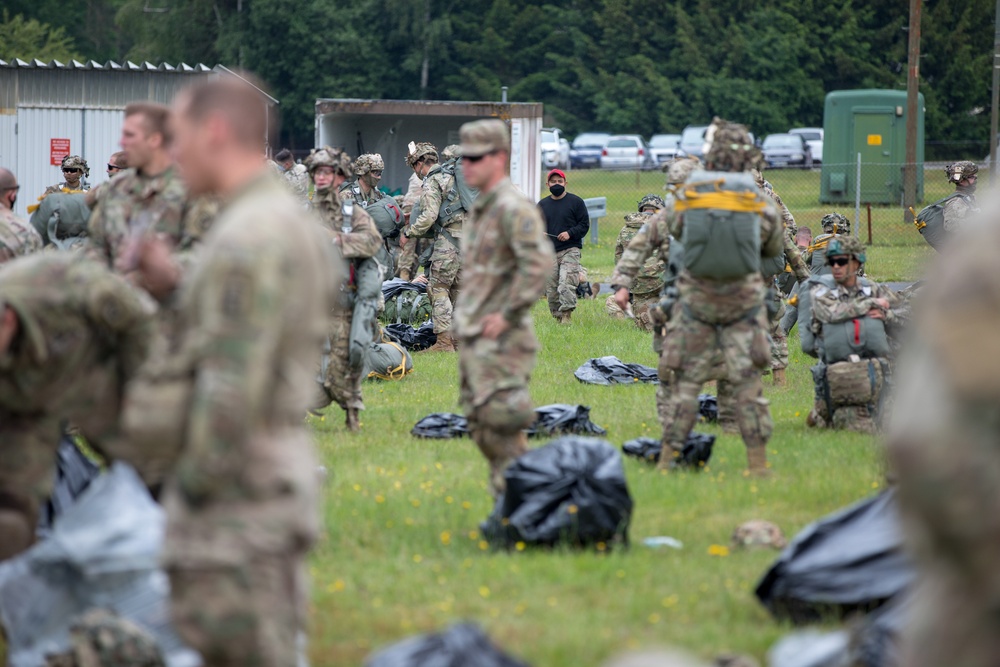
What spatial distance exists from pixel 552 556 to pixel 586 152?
45325 mm

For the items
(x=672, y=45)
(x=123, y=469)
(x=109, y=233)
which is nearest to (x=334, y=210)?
(x=109, y=233)

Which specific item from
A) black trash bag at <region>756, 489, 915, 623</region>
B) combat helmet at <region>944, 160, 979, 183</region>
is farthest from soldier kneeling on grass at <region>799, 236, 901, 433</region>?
black trash bag at <region>756, 489, 915, 623</region>

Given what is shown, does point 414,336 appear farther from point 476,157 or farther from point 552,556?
point 552,556

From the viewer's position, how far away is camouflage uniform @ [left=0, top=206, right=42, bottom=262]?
8633mm

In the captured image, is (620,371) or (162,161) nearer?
(162,161)

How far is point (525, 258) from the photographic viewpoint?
23.1 feet

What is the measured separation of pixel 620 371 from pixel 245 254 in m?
10.1

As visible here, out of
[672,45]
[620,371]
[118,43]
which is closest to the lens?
[620,371]

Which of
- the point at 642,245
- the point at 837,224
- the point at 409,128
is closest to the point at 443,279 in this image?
the point at 837,224

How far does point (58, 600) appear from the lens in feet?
15.7

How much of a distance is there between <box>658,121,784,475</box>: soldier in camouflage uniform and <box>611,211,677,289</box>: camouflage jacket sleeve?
389mm

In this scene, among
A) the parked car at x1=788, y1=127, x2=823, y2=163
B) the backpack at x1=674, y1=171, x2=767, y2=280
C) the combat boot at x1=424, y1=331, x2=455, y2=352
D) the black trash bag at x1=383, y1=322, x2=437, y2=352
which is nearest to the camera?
the backpack at x1=674, y1=171, x2=767, y2=280

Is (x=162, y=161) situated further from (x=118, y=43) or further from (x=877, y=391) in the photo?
(x=118, y=43)

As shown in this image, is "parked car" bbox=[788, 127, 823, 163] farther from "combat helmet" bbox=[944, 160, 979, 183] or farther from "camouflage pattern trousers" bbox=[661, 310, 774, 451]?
"camouflage pattern trousers" bbox=[661, 310, 774, 451]
